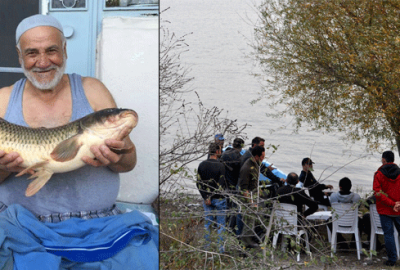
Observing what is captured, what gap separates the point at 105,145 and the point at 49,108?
8.1 inches

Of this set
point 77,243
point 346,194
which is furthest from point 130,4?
point 346,194

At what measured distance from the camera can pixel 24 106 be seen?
66.0 inches

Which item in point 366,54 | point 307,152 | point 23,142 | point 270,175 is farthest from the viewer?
point 307,152

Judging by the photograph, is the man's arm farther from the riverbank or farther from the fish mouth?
the riverbank

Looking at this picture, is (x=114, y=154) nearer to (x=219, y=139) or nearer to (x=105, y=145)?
(x=105, y=145)

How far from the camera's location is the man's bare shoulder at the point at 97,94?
1700 mm

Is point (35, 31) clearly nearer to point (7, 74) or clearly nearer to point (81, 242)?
point (7, 74)

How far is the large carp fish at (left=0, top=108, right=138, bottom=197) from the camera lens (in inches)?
64.4

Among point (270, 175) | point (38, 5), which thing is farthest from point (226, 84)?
point (38, 5)

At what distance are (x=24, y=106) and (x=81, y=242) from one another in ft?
1.40

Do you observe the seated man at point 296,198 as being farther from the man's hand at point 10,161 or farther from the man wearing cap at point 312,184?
the man's hand at point 10,161

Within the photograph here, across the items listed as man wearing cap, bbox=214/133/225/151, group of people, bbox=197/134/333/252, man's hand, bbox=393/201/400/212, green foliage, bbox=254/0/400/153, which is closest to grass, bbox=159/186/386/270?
group of people, bbox=197/134/333/252

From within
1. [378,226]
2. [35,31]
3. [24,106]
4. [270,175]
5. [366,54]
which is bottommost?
[378,226]

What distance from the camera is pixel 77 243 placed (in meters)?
1.69
